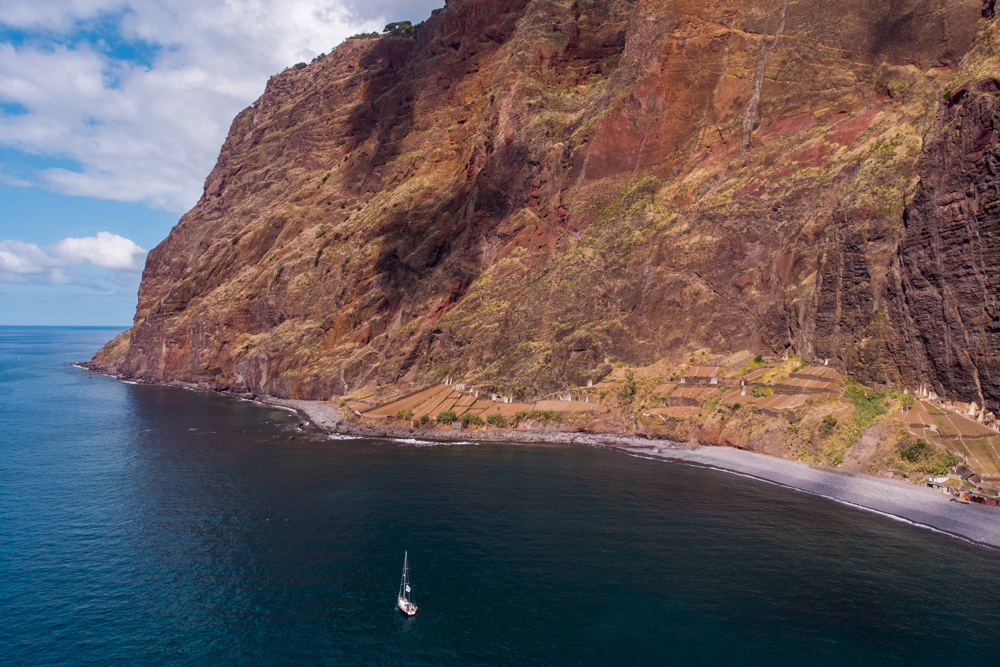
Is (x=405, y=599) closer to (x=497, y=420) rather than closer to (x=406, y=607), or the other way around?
(x=406, y=607)

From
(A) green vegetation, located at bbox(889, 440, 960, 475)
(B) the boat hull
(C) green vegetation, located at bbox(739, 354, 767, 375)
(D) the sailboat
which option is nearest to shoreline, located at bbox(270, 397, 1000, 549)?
(A) green vegetation, located at bbox(889, 440, 960, 475)

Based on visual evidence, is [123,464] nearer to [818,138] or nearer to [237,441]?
[237,441]

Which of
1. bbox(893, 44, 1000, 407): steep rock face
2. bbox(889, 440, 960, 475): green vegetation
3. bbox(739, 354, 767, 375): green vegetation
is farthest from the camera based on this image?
bbox(739, 354, 767, 375): green vegetation

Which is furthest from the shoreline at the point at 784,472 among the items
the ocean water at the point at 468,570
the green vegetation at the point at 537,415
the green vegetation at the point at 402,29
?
the green vegetation at the point at 402,29

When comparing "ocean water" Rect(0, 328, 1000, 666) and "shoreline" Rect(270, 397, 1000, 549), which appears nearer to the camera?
"ocean water" Rect(0, 328, 1000, 666)

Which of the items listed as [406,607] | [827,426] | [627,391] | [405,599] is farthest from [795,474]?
[406,607]

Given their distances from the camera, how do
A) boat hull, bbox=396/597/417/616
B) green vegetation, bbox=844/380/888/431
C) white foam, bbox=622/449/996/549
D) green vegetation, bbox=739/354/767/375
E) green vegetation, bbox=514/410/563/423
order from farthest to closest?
1. green vegetation, bbox=514/410/563/423
2. green vegetation, bbox=739/354/767/375
3. green vegetation, bbox=844/380/888/431
4. white foam, bbox=622/449/996/549
5. boat hull, bbox=396/597/417/616

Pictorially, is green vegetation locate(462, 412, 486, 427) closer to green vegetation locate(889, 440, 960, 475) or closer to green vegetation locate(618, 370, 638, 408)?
green vegetation locate(618, 370, 638, 408)
